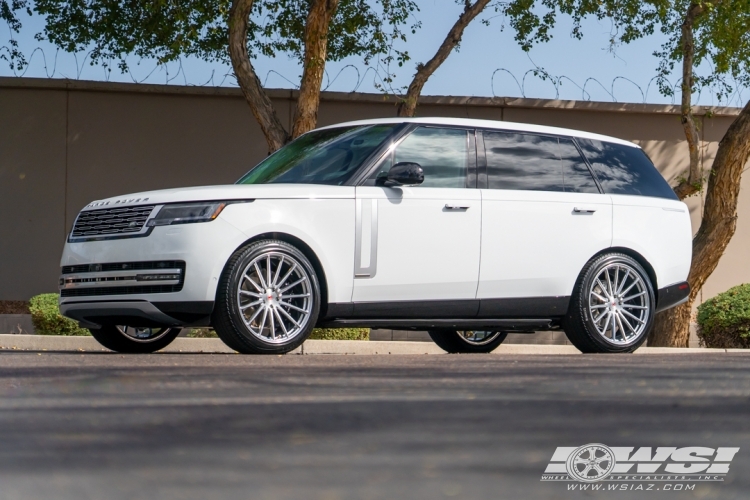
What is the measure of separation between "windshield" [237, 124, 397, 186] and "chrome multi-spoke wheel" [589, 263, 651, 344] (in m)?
2.14

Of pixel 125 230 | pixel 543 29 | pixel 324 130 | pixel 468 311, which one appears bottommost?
pixel 468 311

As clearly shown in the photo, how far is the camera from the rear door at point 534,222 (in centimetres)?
820

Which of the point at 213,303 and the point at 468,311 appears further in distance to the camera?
the point at 468,311

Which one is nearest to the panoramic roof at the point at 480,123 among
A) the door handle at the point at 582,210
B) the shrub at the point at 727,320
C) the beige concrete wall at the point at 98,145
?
the door handle at the point at 582,210

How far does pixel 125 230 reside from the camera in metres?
7.36

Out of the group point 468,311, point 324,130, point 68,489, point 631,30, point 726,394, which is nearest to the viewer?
point 68,489

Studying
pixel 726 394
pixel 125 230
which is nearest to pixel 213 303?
pixel 125 230

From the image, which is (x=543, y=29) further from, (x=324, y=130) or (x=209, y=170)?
(x=324, y=130)

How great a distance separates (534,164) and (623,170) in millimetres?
999

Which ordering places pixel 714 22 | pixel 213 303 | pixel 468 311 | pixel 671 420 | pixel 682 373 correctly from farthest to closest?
pixel 714 22
pixel 468 311
pixel 213 303
pixel 682 373
pixel 671 420

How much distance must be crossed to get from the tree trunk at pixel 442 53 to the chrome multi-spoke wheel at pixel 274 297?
7645mm

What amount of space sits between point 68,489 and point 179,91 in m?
14.9

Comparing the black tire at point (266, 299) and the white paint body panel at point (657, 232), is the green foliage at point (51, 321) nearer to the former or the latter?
the black tire at point (266, 299)

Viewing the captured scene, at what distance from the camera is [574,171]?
29.1 feet
